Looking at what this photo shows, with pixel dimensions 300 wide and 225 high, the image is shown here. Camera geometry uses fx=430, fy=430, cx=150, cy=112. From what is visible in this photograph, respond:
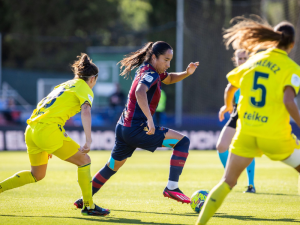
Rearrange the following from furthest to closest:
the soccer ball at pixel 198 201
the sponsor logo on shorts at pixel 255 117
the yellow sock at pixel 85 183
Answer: the soccer ball at pixel 198 201, the yellow sock at pixel 85 183, the sponsor logo on shorts at pixel 255 117

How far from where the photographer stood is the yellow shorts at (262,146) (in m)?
3.85

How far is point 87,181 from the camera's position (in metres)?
4.97

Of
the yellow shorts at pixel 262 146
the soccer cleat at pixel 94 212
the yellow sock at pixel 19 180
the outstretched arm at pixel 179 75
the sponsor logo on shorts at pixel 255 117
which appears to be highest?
the outstretched arm at pixel 179 75

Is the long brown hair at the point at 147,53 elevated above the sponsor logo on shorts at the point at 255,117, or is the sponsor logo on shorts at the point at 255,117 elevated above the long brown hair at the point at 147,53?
the long brown hair at the point at 147,53

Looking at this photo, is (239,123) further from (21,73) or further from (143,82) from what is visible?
(21,73)

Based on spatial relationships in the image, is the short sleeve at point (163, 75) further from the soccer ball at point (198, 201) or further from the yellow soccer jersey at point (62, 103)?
the soccer ball at point (198, 201)

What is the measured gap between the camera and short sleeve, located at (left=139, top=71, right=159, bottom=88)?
510 centimetres

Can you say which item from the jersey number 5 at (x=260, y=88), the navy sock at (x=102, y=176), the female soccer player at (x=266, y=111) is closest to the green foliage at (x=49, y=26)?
the navy sock at (x=102, y=176)

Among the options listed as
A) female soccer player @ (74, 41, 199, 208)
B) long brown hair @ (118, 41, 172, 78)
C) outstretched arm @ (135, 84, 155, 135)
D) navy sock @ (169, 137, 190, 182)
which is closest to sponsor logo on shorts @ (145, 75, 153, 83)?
female soccer player @ (74, 41, 199, 208)

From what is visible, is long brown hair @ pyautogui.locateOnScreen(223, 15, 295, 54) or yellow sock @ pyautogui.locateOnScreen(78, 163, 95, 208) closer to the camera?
long brown hair @ pyautogui.locateOnScreen(223, 15, 295, 54)

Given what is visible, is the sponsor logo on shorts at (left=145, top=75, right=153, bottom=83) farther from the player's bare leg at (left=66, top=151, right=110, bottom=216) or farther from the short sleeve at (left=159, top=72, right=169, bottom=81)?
the player's bare leg at (left=66, top=151, right=110, bottom=216)

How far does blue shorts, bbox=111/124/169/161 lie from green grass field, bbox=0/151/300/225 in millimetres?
752

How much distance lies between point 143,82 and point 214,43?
16.9 metres

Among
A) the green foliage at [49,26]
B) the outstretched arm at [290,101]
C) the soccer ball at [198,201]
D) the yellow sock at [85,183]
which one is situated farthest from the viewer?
the green foliage at [49,26]
